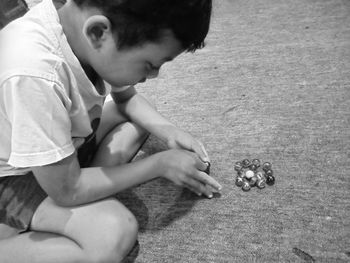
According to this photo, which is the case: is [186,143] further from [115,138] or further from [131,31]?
[131,31]

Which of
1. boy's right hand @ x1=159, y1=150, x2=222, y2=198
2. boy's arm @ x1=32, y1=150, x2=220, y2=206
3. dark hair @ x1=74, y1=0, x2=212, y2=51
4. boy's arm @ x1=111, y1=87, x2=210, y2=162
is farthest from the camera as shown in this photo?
boy's arm @ x1=111, y1=87, x2=210, y2=162

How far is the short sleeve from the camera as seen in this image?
1.84 feet

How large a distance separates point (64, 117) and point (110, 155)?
1.12ft

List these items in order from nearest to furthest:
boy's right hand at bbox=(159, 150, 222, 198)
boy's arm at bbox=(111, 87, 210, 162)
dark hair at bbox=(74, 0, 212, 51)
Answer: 1. dark hair at bbox=(74, 0, 212, 51)
2. boy's right hand at bbox=(159, 150, 222, 198)
3. boy's arm at bbox=(111, 87, 210, 162)

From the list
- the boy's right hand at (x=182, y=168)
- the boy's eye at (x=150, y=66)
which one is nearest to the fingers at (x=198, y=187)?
the boy's right hand at (x=182, y=168)

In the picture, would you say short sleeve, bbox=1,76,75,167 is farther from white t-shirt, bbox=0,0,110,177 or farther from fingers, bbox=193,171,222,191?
fingers, bbox=193,171,222,191

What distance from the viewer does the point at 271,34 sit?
1.46m

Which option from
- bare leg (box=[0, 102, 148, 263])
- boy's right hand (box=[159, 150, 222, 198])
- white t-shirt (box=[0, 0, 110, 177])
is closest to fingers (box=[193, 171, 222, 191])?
boy's right hand (box=[159, 150, 222, 198])

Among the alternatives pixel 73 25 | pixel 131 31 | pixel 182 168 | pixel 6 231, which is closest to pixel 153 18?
pixel 131 31

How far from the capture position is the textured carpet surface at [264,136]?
80 cm

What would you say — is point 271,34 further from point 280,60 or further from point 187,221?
point 187,221

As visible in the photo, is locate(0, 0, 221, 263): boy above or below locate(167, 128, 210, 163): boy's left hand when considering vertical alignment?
above

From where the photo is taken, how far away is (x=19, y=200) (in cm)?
74

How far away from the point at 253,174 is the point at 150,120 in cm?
29
